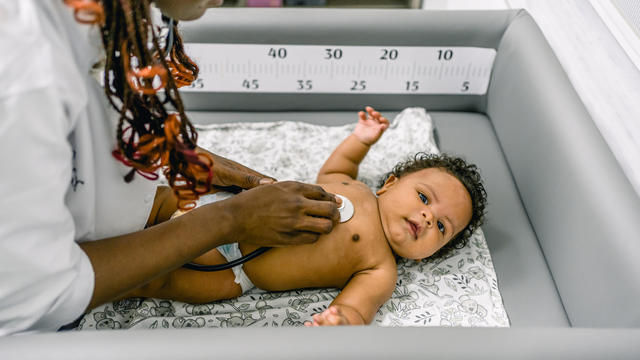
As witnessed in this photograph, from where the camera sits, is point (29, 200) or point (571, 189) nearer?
point (29, 200)

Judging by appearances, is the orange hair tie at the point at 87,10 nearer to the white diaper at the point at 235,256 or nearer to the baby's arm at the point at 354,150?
the white diaper at the point at 235,256

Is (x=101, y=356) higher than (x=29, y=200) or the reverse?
the reverse

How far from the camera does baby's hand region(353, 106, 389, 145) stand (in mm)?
1258

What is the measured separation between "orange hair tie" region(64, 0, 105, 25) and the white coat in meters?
0.04

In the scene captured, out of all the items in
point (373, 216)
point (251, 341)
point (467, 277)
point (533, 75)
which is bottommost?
point (467, 277)

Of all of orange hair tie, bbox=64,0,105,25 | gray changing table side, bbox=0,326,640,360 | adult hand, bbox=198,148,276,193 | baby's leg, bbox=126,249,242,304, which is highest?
orange hair tie, bbox=64,0,105,25

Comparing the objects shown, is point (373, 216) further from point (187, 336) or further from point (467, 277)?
point (187, 336)

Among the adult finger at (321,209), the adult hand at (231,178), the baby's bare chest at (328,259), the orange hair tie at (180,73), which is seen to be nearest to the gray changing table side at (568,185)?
the baby's bare chest at (328,259)

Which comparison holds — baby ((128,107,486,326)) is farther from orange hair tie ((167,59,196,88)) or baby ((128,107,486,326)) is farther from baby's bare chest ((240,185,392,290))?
orange hair tie ((167,59,196,88))

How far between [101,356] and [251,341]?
0.19m

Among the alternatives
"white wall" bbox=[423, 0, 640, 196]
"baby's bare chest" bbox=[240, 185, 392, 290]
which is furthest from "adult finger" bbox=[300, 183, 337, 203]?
"white wall" bbox=[423, 0, 640, 196]

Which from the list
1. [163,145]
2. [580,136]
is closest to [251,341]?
[163,145]

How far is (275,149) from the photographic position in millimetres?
1411

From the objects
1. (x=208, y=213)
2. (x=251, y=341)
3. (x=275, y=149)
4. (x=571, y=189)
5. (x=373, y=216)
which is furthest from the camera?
(x=275, y=149)
